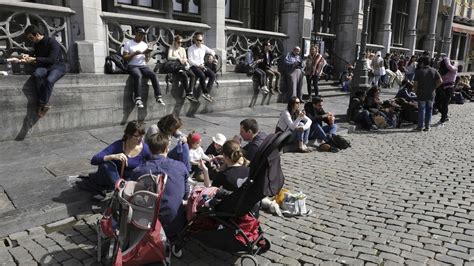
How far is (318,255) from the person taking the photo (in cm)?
385

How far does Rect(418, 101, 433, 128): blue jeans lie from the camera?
10252 mm

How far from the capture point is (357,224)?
4570 mm

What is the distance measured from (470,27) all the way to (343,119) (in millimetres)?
32245

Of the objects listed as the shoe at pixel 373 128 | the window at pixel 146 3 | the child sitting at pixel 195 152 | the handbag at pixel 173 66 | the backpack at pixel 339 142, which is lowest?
the shoe at pixel 373 128

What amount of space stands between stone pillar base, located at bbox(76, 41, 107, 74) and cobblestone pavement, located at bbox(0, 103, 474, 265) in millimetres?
4433

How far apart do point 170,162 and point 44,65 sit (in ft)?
15.2

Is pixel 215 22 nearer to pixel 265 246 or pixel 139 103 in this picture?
pixel 139 103

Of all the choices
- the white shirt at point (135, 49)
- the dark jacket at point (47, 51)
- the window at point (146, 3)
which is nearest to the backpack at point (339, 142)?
the white shirt at point (135, 49)

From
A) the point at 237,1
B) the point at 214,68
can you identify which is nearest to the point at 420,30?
the point at 237,1

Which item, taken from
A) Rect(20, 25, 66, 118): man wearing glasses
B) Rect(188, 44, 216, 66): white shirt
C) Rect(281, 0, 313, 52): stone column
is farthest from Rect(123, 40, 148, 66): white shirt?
Rect(281, 0, 313, 52): stone column

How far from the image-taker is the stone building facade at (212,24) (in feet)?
25.5

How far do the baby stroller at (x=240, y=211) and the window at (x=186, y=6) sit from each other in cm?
1191

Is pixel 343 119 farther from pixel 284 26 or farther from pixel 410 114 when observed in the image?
pixel 284 26

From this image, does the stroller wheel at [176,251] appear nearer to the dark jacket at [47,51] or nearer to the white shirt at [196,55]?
the dark jacket at [47,51]
